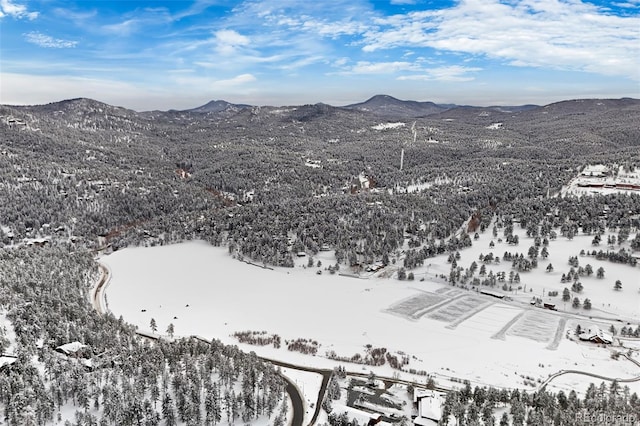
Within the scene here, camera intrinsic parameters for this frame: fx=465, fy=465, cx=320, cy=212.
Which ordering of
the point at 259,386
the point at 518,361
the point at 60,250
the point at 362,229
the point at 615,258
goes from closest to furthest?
1. the point at 259,386
2. the point at 518,361
3. the point at 615,258
4. the point at 60,250
5. the point at 362,229

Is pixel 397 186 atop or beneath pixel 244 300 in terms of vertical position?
atop

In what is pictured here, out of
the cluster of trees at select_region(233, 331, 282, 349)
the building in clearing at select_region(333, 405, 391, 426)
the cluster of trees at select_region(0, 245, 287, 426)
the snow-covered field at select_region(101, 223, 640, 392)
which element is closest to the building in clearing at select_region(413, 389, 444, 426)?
the building in clearing at select_region(333, 405, 391, 426)

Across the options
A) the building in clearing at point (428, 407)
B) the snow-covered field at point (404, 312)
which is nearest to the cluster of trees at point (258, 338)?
the snow-covered field at point (404, 312)

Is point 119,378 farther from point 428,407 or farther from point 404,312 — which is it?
point 404,312

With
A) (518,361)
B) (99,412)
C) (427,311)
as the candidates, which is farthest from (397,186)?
(99,412)

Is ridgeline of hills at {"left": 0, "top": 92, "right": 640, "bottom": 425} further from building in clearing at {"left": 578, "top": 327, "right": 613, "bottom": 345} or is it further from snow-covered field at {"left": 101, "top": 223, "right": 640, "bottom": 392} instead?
building in clearing at {"left": 578, "top": 327, "right": 613, "bottom": 345}

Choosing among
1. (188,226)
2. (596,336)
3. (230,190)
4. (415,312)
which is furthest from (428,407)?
(230,190)

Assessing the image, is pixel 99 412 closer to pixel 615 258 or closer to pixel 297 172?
pixel 615 258
